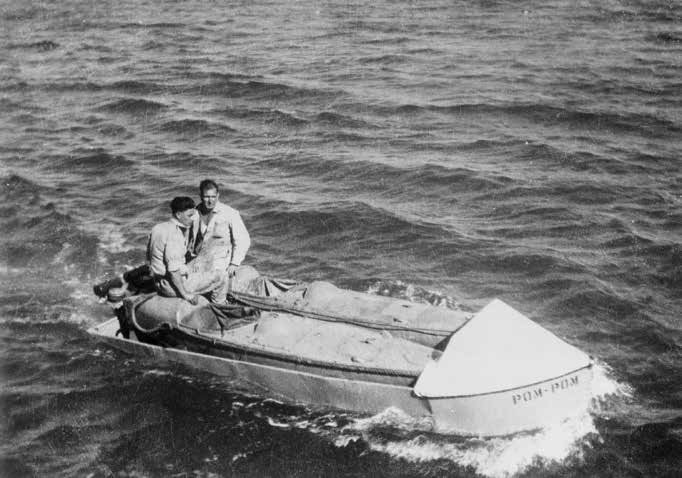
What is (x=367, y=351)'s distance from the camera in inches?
342

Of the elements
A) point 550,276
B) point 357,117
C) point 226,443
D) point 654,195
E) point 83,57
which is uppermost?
point 83,57

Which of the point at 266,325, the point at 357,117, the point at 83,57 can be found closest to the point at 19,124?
the point at 83,57

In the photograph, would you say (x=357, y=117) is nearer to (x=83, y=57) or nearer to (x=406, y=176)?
(x=406, y=176)

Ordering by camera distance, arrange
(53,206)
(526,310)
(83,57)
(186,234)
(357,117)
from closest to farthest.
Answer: (186,234), (526,310), (53,206), (357,117), (83,57)

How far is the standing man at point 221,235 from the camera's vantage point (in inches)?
398

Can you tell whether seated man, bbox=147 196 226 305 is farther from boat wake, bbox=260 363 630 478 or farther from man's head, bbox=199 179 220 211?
boat wake, bbox=260 363 630 478

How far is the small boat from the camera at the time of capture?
801cm

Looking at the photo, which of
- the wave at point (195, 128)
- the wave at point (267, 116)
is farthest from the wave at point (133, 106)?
the wave at point (267, 116)

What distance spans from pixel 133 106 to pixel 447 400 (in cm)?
1815

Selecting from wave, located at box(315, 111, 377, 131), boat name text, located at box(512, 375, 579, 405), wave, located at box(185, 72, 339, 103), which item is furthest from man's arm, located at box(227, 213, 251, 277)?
wave, located at box(185, 72, 339, 103)

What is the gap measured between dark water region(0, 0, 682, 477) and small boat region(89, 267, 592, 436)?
47 cm

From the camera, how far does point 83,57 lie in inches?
1112

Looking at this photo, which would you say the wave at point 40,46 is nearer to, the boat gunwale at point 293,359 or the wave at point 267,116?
the wave at point 267,116

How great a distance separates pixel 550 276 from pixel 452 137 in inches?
279
